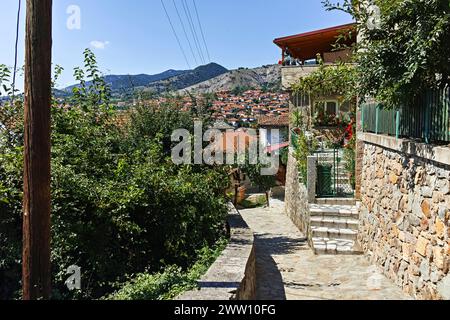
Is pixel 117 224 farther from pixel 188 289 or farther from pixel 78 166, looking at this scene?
pixel 188 289

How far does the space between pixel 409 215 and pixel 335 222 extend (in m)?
4.48

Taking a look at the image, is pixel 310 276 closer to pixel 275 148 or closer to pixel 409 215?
pixel 409 215

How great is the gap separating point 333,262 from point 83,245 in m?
5.11

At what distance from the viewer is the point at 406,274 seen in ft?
21.7

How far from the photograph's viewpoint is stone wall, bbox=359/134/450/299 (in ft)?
17.4

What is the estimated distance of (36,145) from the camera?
4.36m

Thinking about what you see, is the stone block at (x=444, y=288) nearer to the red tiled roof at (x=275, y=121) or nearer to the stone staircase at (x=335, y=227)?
the stone staircase at (x=335, y=227)

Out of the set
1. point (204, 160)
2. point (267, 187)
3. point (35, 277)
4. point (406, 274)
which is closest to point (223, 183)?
point (204, 160)

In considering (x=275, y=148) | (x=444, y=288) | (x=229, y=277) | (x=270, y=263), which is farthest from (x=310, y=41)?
(x=229, y=277)

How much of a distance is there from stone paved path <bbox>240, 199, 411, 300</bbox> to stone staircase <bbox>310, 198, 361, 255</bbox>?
290 millimetres

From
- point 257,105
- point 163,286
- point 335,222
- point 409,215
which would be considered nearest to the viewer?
point 163,286

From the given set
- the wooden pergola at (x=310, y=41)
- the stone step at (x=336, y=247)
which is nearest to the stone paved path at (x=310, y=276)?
the stone step at (x=336, y=247)

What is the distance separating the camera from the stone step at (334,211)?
10.8 m

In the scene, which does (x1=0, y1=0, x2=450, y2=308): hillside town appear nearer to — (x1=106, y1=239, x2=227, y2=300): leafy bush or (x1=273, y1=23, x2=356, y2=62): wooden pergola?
(x1=106, y1=239, x2=227, y2=300): leafy bush
